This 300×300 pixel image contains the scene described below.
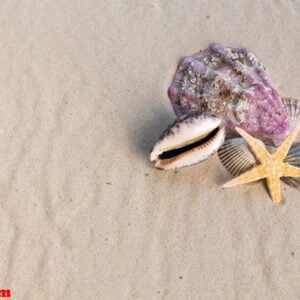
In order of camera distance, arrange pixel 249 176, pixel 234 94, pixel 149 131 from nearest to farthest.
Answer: pixel 249 176, pixel 234 94, pixel 149 131

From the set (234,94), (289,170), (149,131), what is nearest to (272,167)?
(289,170)

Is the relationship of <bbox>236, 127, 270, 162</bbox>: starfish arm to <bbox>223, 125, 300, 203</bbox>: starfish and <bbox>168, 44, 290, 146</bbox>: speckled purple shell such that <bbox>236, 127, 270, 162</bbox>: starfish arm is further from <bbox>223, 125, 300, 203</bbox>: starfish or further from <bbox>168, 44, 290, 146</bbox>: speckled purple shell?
<bbox>168, 44, 290, 146</bbox>: speckled purple shell

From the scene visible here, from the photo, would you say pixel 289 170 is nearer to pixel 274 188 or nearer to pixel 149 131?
pixel 274 188

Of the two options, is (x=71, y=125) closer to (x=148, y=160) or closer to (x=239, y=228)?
(x=148, y=160)

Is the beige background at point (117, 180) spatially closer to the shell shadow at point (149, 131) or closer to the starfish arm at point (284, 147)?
the shell shadow at point (149, 131)

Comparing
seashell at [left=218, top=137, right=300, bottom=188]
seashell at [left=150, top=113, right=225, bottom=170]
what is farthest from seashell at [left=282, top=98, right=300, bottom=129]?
seashell at [left=150, top=113, right=225, bottom=170]

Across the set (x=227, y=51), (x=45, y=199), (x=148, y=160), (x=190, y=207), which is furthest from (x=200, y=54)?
(x=45, y=199)
